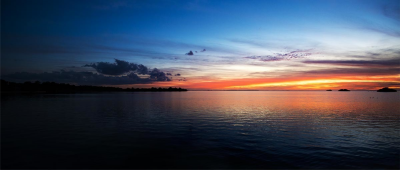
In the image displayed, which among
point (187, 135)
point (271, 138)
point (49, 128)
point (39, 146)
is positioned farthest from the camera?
point (49, 128)

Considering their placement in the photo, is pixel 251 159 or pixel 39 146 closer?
pixel 251 159

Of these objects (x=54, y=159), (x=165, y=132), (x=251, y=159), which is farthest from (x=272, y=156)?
(x=54, y=159)

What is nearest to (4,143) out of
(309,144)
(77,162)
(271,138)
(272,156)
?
(77,162)

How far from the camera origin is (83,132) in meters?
24.3

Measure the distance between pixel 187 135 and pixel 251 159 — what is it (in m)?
9.11

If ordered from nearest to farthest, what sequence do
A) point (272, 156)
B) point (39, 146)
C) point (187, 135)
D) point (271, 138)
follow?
point (272, 156) → point (39, 146) → point (271, 138) → point (187, 135)

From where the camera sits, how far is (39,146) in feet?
60.2

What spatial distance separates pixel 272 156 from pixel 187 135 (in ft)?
31.7

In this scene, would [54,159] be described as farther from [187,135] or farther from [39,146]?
[187,135]

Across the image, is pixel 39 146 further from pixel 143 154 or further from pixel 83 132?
pixel 143 154

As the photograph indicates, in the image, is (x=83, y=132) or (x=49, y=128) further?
(x=49, y=128)

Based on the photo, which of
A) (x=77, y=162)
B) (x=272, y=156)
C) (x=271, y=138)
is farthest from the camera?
(x=271, y=138)

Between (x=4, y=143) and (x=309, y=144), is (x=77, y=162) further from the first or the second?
(x=309, y=144)

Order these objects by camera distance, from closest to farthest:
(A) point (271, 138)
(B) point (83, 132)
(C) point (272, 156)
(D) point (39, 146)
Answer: (C) point (272, 156)
(D) point (39, 146)
(A) point (271, 138)
(B) point (83, 132)
